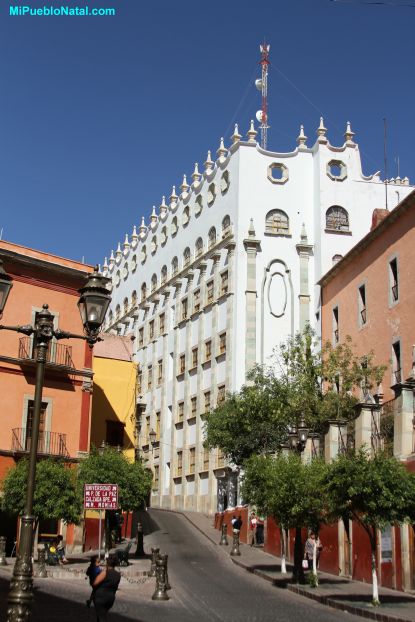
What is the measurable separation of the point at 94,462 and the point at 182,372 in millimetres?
25347

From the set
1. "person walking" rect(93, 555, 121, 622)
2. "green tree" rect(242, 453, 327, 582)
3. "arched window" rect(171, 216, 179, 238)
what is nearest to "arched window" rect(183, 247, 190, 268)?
"arched window" rect(171, 216, 179, 238)

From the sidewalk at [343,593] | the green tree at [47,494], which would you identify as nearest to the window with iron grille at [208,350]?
the sidewalk at [343,593]

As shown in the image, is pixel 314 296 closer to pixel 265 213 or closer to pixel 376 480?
pixel 265 213

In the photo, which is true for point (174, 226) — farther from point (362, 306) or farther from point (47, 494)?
point (47, 494)

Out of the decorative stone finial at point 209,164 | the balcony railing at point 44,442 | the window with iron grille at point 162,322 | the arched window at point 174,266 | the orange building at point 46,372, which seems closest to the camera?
the balcony railing at point 44,442

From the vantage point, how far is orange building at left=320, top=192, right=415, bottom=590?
21.1m

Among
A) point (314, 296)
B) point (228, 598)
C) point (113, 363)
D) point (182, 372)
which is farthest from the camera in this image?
point (182, 372)

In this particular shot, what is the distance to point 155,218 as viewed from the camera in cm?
6519

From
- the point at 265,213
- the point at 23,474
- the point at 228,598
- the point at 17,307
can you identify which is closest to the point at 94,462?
the point at 23,474

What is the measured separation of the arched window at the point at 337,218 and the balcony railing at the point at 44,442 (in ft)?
76.7

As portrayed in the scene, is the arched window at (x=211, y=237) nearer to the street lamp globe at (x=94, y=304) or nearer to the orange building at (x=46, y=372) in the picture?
the orange building at (x=46, y=372)

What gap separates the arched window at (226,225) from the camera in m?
51.3

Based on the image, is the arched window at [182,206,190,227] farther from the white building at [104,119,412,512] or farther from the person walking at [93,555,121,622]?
the person walking at [93,555,121,622]

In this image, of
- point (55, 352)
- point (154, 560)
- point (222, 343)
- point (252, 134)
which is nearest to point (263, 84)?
point (252, 134)
